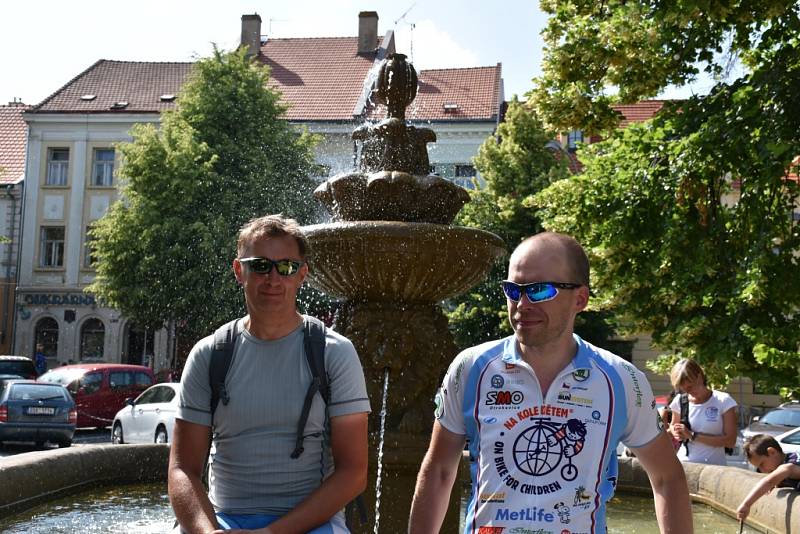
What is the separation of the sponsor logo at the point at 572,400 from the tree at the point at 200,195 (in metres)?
28.1

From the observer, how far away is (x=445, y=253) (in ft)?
22.4

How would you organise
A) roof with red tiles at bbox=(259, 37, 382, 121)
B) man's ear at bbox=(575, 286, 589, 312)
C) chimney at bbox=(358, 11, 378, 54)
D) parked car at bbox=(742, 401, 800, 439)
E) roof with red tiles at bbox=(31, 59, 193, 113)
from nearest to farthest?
man's ear at bbox=(575, 286, 589, 312) < parked car at bbox=(742, 401, 800, 439) < roof with red tiles at bbox=(259, 37, 382, 121) < roof with red tiles at bbox=(31, 59, 193, 113) < chimney at bbox=(358, 11, 378, 54)

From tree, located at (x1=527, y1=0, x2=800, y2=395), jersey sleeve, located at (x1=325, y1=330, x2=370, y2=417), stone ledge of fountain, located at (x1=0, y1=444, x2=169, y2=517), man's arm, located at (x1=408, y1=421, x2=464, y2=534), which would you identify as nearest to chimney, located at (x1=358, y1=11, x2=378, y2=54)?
tree, located at (x1=527, y1=0, x2=800, y2=395)

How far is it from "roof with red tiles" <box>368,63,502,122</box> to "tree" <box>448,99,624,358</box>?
30.9 feet

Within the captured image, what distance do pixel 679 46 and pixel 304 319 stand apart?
435 inches

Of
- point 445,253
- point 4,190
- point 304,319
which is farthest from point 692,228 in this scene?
point 4,190

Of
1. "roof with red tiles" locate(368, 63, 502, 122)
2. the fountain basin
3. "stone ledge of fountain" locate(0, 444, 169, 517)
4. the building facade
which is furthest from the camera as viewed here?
"roof with red tiles" locate(368, 63, 502, 122)

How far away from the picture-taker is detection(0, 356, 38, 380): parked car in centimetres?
2597

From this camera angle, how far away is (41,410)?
18750mm

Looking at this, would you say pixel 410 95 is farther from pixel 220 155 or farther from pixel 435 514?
pixel 220 155

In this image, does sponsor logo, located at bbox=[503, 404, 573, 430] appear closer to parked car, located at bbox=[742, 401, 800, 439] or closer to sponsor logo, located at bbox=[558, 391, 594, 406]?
sponsor logo, located at bbox=[558, 391, 594, 406]

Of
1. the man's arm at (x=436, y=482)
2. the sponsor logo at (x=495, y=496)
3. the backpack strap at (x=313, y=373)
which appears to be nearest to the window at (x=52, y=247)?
the backpack strap at (x=313, y=373)

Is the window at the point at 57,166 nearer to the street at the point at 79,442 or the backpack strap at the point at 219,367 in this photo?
the street at the point at 79,442

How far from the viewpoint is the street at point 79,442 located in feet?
61.8
